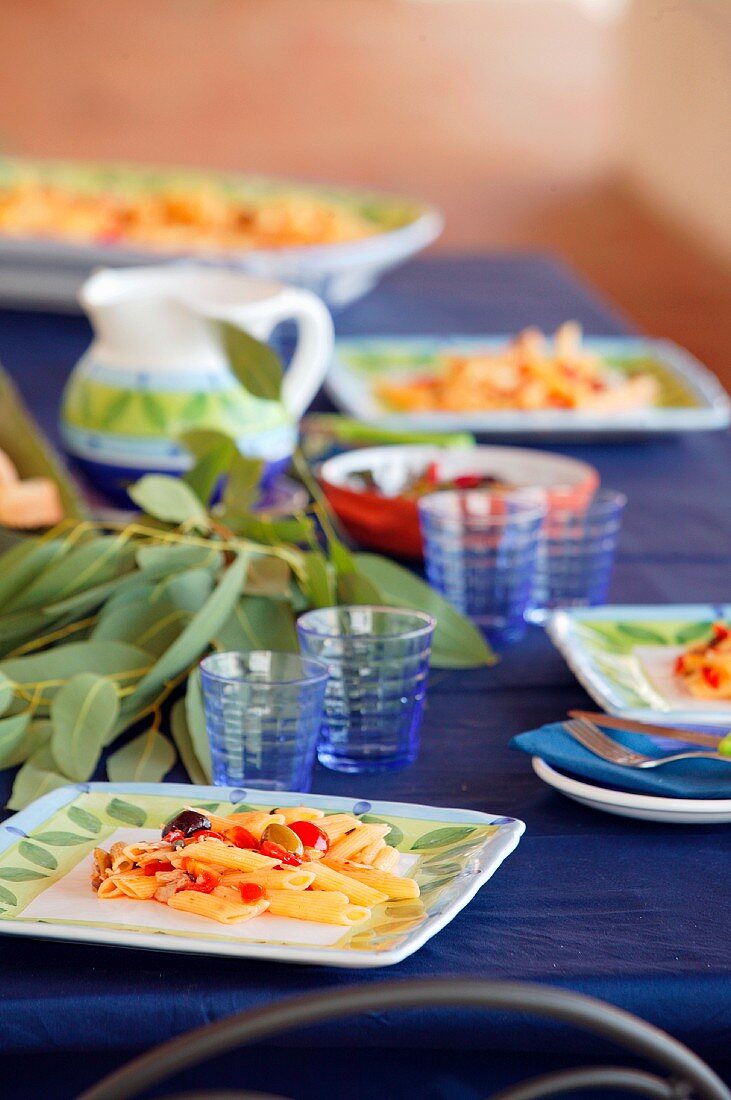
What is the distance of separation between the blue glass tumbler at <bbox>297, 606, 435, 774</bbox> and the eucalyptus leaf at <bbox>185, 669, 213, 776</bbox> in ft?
0.26

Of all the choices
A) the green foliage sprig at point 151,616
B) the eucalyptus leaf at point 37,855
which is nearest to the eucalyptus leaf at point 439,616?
the green foliage sprig at point 151,616

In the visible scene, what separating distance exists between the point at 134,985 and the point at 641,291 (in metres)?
5.67

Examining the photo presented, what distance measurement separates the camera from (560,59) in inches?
270

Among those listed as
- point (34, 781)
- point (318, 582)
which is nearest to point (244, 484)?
point (318, 582)

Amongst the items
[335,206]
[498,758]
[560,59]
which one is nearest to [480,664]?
[498,758]

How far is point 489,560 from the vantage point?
1.24 metres

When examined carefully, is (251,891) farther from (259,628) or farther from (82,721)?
(259,628)

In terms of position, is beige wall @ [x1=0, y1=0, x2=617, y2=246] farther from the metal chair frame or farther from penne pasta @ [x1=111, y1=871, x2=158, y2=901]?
the metal chair frame

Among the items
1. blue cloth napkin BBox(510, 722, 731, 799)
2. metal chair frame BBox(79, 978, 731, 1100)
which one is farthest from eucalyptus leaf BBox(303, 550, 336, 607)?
metal chair frame BBox(79, 978, 731, 1100)

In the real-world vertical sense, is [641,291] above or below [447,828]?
below

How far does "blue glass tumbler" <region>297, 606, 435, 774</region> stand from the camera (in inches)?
39.1

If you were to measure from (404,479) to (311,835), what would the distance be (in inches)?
29.8

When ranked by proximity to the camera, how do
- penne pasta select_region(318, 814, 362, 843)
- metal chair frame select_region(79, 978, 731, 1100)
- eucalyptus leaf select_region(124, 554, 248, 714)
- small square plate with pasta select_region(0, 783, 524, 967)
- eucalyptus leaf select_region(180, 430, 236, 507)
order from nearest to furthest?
metal chair frame select_region(79, 978, 731, 1100) < small square plate with pasta select_region(0, 783, 524, 967) < penne pasta select_region(318, 814, 362, 843) < eucalyptus leaf select_region(124, 554, 248, 714) < eucalyptus leaf select_region(180, 430, 236, 507)

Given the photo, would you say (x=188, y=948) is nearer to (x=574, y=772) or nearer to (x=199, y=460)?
(x=574, y=772)
